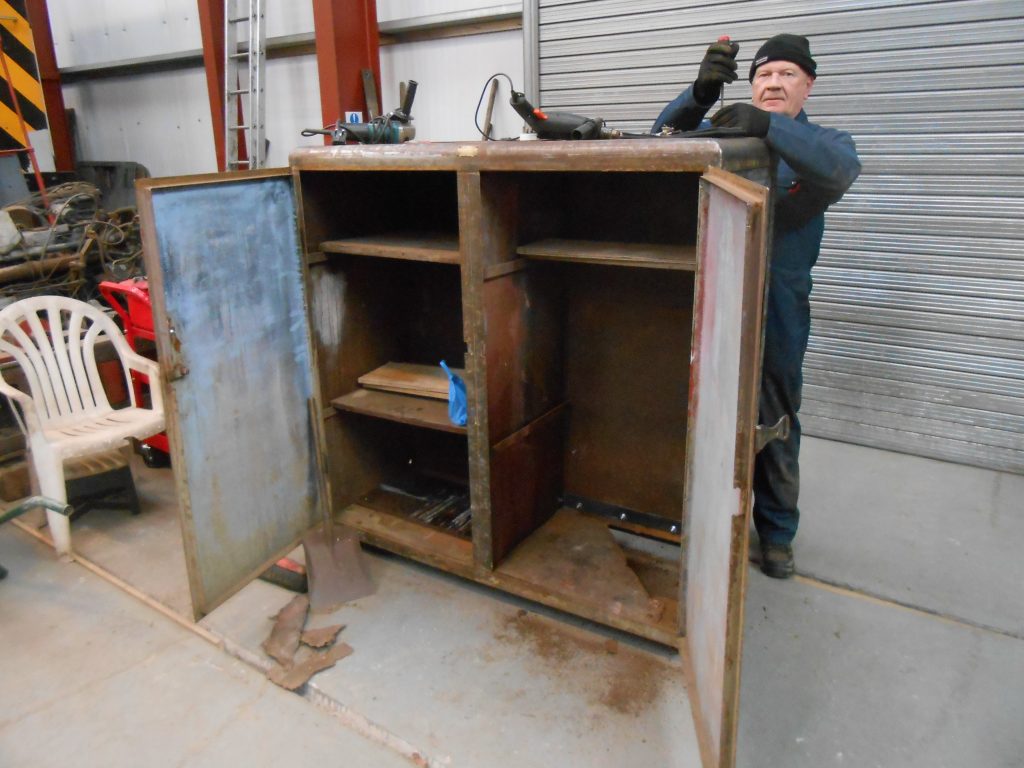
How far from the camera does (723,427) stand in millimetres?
1269

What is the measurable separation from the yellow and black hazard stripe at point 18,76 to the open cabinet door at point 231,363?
3.66m

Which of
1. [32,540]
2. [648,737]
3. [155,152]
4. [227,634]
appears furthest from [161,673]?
[155,152]

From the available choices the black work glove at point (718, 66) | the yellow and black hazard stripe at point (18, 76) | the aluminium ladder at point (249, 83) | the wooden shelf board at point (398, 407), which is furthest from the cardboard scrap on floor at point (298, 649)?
the yellow and black hazard stripe at point (18, 76)

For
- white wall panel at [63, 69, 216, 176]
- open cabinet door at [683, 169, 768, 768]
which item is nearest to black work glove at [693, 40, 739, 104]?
open cabinet door at [683, 169, 768, 768]

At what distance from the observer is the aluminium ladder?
152 inches

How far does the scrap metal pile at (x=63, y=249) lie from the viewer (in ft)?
11.7

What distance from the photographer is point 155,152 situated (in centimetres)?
545

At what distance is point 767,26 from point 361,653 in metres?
2.75

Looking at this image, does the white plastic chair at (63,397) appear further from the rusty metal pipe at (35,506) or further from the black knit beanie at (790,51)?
the black knit beanie at (790,51)

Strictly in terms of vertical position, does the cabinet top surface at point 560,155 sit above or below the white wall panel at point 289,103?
below

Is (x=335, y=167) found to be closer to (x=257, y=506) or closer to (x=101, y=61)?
(x=257, y=506)

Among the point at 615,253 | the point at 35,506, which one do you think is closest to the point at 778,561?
the point at 615,253

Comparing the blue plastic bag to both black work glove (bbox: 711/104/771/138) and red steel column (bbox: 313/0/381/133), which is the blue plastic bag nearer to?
black work glove (bbox: 711/104/771/138)

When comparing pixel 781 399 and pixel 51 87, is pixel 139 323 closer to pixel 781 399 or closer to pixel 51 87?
pixel 781 399
